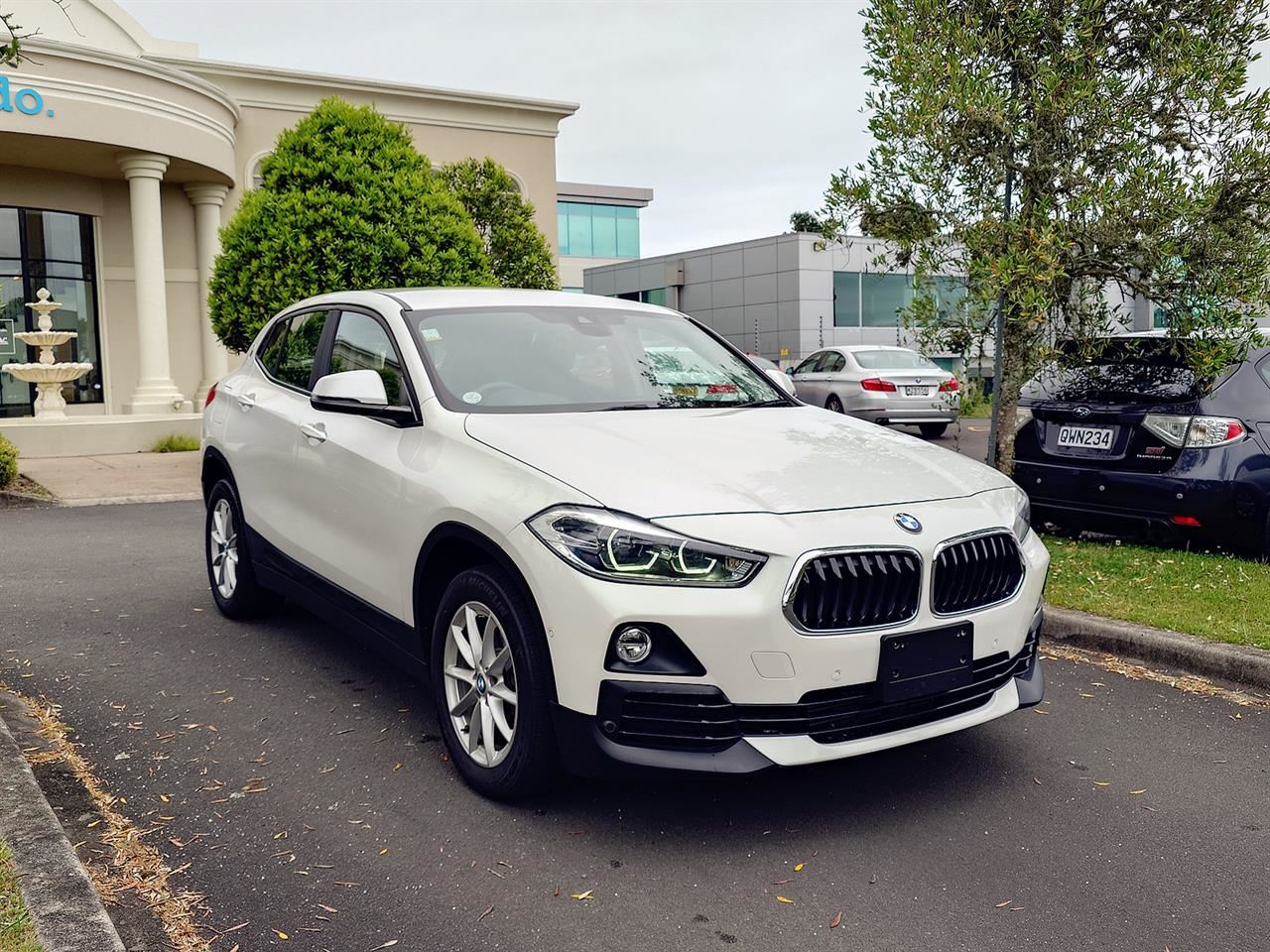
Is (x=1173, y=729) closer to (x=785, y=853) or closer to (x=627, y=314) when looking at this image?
(x=785, y=853)

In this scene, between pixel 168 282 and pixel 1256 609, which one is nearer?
pixel 1256 609

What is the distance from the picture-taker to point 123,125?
18.1m

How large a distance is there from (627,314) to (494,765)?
2248 millimetres

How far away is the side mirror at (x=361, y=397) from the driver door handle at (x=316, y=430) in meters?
0.36

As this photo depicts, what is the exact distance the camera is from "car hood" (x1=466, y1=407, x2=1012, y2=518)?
344 centimetres

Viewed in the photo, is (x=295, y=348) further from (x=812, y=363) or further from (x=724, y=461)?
(x=812, y=363)

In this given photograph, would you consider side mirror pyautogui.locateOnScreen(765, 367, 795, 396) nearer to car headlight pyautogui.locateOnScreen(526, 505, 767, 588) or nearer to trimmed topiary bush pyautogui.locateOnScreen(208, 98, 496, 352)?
car headlight pyautogui.locateOnScreen(526, 505, 767, 588)

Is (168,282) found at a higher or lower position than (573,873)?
higher

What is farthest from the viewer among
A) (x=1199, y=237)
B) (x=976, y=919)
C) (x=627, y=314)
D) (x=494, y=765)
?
(x=1199, y=237)

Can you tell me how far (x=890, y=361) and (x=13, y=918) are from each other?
18.4 m

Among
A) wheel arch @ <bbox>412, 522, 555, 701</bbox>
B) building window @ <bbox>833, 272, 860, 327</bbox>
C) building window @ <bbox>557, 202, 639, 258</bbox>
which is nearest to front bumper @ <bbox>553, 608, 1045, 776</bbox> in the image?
wheel arch @ <bbox>412, 522, 555, 701</bbox>

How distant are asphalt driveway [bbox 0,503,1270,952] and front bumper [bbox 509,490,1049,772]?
351 millimetres

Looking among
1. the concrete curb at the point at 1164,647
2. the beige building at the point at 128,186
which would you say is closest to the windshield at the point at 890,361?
the beige building at the point at 128,186

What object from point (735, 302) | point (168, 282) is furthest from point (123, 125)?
point (735, 302)
